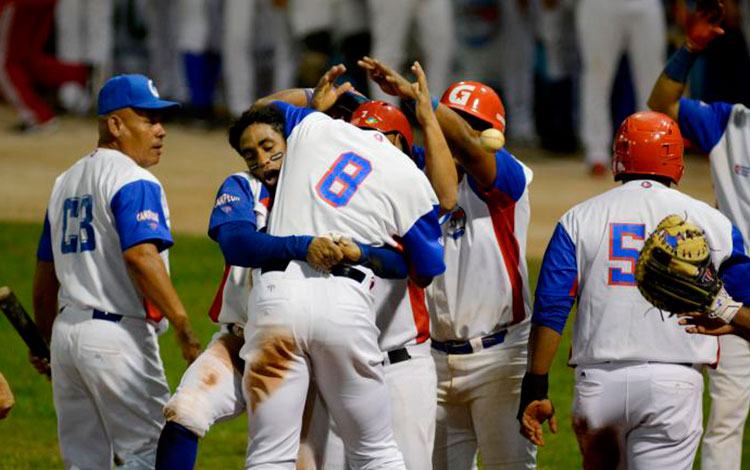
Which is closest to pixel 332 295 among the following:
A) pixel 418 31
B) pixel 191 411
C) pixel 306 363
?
pixel 306 363

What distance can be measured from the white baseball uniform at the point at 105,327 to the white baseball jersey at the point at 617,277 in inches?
65.6

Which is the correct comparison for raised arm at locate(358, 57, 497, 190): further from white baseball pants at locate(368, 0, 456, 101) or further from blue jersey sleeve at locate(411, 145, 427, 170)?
white baseball pants at locate(368, 0, 456, 101)

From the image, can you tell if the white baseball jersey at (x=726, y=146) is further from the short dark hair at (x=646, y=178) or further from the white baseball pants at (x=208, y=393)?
the white baseball pants at (x=208, y=393)

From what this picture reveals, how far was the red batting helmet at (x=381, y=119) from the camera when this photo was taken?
577 centimetres

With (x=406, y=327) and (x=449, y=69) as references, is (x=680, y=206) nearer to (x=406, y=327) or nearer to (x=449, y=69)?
(x=406, y=327)

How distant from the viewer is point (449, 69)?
15461 millimetres

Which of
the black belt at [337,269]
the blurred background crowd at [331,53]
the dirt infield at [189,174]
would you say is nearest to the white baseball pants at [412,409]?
the black belt at [337,269]

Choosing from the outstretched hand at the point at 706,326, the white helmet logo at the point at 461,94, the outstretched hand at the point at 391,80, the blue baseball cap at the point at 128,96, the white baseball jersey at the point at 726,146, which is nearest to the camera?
the outstretched hand at the point at 706,326

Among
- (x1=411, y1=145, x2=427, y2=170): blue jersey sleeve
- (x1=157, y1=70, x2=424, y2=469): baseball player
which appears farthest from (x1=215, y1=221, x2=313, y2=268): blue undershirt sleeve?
(x1=411, y1=145, x2=427, y2=170): blue jersey sleeve

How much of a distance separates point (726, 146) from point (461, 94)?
147 centimetres

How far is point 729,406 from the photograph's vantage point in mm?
6590

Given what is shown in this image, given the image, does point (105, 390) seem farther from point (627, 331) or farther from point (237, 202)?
point (627, 331)

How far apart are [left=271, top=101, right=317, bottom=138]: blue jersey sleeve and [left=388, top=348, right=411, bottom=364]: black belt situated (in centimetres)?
92

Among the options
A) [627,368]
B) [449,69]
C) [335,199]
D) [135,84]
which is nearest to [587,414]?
[627,368]
